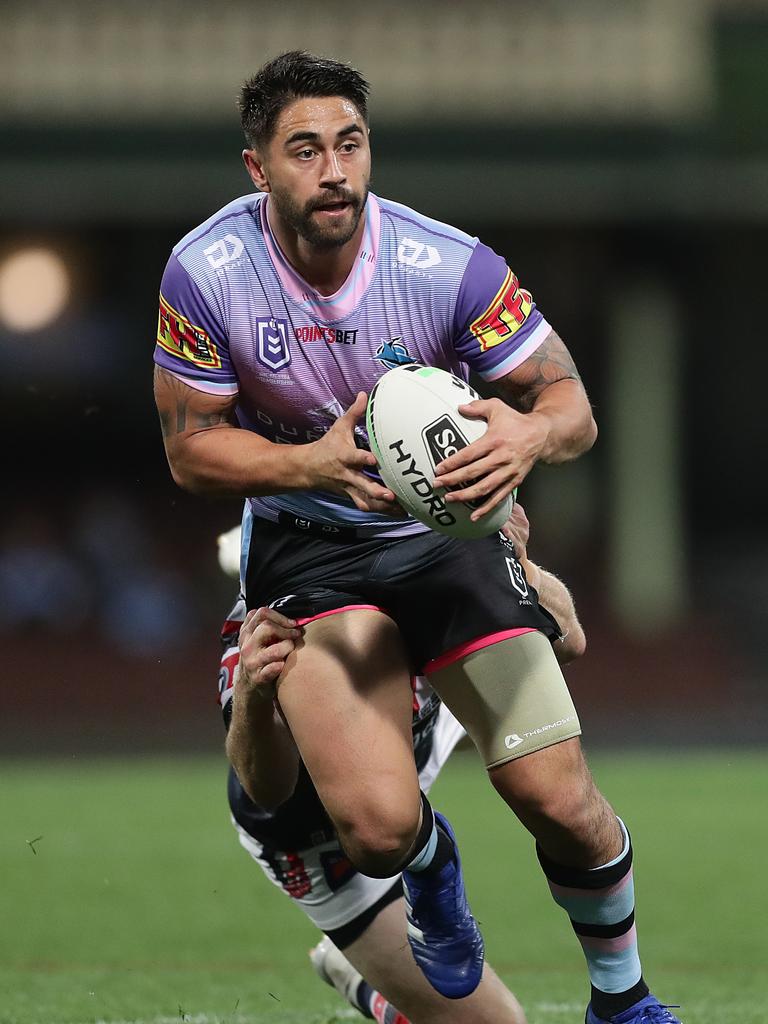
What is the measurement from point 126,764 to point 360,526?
1023cm

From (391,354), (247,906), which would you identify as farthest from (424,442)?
(247,906)

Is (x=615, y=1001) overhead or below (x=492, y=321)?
below

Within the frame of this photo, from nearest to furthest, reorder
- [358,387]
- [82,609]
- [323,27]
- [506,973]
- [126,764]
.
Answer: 1. [358,387]
2. [506,973]
3. [126,764]
4. [323,27]
5. [82,609]

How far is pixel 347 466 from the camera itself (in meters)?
4.52

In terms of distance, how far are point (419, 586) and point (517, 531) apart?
0.55 m

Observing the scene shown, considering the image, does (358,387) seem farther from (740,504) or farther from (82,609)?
(740,504)

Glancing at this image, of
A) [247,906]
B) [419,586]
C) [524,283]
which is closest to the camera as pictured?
[419,586]

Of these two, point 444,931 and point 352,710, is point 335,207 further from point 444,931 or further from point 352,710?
point 444,931

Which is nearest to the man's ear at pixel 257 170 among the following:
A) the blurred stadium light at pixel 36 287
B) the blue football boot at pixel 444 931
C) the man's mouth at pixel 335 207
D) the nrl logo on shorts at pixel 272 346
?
the man's mouth at pixel 335 207

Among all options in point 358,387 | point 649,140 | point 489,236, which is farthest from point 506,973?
point 489,236

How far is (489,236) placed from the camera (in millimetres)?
21766

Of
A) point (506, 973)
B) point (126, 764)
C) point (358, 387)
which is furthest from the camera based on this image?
point (126, 764)

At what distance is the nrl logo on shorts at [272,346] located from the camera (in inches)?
196

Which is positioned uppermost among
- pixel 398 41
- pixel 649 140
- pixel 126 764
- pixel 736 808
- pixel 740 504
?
pixel 398 41
